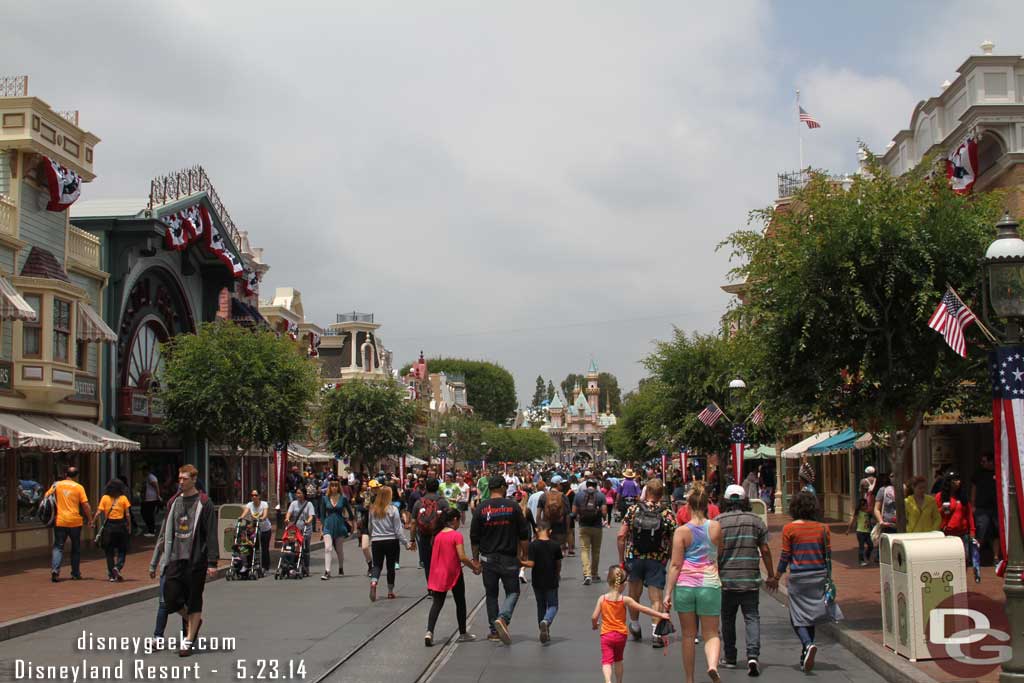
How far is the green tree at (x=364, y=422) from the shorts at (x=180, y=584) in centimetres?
4289

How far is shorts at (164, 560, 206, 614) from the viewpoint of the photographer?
35.7 feet

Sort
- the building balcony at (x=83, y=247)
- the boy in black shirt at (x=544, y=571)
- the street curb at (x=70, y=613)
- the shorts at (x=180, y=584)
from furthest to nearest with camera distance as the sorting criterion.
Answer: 1. the building balcony at (x=83, y=247)
2. the street curb at (x=70, y=613)
3. the boy in black shirt at (x=544, y=571)
4. the shorts at (x=180, y=584)

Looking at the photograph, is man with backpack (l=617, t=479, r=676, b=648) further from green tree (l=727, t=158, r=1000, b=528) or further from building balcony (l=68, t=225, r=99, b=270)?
building balcony (l=68, t=225, r=99, b=270)

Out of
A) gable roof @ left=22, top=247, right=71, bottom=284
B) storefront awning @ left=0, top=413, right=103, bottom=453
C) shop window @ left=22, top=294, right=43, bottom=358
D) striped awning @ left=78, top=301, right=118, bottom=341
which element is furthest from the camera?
striped awning @ left=78, top=301, right=118, bottom=341

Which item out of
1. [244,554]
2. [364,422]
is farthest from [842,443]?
[364,422]

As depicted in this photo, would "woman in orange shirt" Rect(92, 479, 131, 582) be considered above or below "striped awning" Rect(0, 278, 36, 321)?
below

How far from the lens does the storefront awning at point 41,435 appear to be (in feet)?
72.2

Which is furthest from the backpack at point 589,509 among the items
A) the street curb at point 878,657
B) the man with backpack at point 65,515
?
the man with backpack at point 65,515

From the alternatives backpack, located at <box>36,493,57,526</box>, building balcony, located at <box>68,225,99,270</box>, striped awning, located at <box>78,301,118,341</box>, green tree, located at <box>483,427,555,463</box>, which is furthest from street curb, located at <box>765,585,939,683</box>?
green tree, located at <box>483,427,555,463</box>

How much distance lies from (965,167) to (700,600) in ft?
57.8

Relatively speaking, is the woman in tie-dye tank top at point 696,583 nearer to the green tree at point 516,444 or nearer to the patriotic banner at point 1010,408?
the patriotic banner at point 1010,408

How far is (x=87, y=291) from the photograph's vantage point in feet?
96.1

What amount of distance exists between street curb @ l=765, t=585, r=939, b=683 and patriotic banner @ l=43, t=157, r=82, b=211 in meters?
20.6

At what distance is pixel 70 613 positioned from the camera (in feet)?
46.8
